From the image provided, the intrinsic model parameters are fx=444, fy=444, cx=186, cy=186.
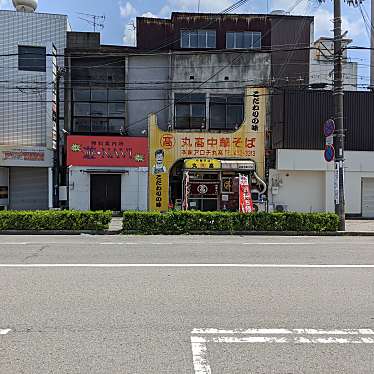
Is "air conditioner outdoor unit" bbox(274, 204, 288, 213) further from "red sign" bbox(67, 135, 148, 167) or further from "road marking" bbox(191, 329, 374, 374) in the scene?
"road marking" bbox(191, 329, 374, 374)

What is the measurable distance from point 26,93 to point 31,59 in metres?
1.92

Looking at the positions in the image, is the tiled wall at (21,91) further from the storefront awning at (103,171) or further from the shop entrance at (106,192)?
the shop entrance at (106,192)

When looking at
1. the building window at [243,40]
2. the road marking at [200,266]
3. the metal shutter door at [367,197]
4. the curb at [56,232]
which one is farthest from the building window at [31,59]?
the metal shutter door at [367,197]

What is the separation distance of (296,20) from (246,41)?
9.95ft

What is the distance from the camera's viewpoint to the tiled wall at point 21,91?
24.3 m

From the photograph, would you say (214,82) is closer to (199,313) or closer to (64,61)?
(64,61)

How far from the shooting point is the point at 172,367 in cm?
414

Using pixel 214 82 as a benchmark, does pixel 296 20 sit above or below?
above

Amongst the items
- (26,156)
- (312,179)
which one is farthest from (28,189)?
(312,179)

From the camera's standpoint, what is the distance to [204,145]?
23.8 metres

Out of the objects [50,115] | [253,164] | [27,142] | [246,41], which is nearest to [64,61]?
[50,115]

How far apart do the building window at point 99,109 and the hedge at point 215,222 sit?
10570mm

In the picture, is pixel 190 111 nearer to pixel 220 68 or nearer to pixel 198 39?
pixel 220 68

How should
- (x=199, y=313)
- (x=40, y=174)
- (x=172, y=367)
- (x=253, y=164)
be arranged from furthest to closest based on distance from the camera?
1. (x=40, y=174)
2. (x=253, y=164)
3. (x=199, y=313)
4. (x=172, y=367)
